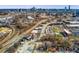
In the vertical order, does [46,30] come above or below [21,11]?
below

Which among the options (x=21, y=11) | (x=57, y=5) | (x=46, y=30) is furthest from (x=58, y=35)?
(x=21, y=11)

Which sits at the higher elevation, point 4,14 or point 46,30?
point 4,14
